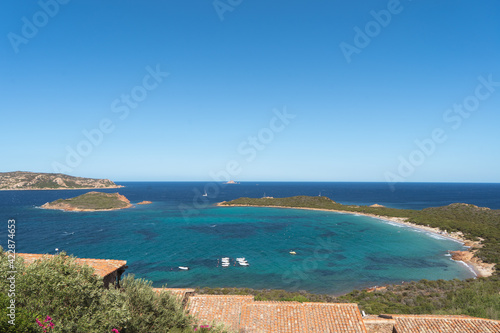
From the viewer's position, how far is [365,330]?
14.2 metres

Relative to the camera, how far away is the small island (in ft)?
343

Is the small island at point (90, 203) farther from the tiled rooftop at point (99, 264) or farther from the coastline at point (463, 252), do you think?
the tiled rooftop at point (99, 264)

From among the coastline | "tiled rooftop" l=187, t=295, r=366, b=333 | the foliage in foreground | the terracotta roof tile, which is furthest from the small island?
the foliage in foreground

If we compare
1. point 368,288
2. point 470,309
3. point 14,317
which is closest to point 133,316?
point 14,317

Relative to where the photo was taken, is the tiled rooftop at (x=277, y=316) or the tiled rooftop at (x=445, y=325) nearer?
the tiled rooftop at (x=277, y=316)

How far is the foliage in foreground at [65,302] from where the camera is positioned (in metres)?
7.34

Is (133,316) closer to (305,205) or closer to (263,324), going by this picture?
(263,324)

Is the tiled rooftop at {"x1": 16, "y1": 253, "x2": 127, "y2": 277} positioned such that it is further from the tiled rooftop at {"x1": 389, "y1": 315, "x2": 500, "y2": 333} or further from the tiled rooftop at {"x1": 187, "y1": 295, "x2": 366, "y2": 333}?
the tiled rooftop at {"x1": 389, "y1": 315, "x2": 500, "y2": 333}

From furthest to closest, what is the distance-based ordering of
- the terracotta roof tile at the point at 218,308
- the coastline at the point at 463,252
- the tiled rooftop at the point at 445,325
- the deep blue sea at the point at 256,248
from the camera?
the coastline at the point at 463,252, the deep blue sea at the point at 256,248, the terracotta roof tile at the point at 218,308, the tiled rooftop at the point at 445,325

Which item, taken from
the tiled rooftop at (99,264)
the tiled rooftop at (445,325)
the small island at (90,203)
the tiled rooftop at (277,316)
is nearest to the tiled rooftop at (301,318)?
the tiled rooftop at (277,316)

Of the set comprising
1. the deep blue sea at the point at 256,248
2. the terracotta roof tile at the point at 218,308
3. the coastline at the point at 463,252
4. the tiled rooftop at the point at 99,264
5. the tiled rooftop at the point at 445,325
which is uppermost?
the tiled rooftop at the point at 99,264

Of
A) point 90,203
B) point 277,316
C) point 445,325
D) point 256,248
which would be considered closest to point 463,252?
point 256,248

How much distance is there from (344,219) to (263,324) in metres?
77.5

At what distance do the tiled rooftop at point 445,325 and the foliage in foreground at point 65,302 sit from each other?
44.9 ft
